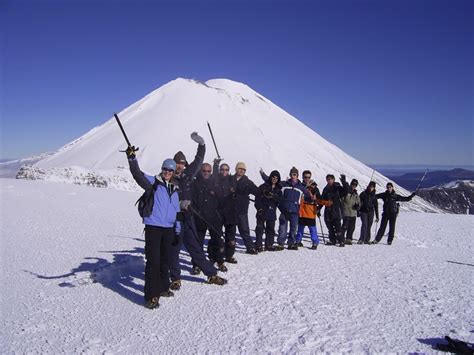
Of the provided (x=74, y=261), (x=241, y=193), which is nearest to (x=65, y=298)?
(x=74, y=261)

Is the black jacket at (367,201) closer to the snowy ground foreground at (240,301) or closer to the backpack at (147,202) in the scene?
the snowy ground foreground at (240,301)

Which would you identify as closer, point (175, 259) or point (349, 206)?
point (175, 259)

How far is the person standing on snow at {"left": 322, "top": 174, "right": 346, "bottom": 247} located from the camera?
31.4 ft

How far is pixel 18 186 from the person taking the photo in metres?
16.9

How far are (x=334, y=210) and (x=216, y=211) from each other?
13.3ft

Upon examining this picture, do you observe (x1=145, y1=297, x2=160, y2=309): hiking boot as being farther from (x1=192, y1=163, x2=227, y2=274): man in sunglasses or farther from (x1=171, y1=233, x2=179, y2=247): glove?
(x1=192, y1=163, x2=227, y2=274): man in sunglasses

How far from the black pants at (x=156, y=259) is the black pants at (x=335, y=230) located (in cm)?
554

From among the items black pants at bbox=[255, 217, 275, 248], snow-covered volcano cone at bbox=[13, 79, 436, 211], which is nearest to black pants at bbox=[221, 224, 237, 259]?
black pants at bbox=[255, 217, 275, 248]

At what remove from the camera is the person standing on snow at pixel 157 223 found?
492 centimetres

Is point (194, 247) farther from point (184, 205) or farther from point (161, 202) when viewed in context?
point (161, 202)

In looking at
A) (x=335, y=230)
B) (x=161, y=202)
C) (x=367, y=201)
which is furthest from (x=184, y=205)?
(x=367, y=201)

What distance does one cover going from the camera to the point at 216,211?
681 centimetres

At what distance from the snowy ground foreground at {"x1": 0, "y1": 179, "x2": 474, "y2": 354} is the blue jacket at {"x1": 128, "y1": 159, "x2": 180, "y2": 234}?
1136 millimetres

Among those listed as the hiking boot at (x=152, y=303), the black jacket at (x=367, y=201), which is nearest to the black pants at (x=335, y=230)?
the black jacket at (x=367, y=201)
